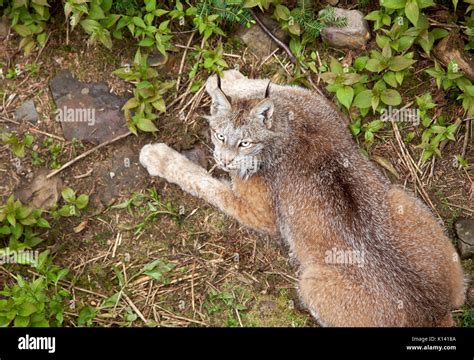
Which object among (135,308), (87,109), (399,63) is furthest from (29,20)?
(399,63)

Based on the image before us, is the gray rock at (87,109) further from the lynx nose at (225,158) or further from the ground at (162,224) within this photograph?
the lynx nose at (225,158)

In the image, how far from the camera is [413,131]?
286 inches

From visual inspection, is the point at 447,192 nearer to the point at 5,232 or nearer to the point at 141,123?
the point at 141,123

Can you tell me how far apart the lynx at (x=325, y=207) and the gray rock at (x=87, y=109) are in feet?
1.64

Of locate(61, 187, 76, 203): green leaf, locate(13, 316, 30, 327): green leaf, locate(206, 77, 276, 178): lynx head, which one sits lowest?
locate(13, 316, 30, 327): green leaf

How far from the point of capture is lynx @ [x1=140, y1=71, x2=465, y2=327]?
6.19 metres

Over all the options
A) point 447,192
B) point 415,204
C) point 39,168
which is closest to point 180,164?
point 39,168

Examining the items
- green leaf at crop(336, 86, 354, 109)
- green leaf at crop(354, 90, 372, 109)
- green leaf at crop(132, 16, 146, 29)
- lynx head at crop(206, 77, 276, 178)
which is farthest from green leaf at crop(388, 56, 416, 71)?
green leaf at crop(132, 16, 146, 29)

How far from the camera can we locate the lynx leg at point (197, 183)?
693 centimetres

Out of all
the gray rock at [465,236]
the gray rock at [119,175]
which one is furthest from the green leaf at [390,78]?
the gray rock at [119,175]

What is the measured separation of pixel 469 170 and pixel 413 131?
2.53ft

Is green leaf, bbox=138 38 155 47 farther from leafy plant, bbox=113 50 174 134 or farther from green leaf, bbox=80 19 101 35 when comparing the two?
green leaf, bbox=80 19 101 35

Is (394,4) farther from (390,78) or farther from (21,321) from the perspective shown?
(21,321)

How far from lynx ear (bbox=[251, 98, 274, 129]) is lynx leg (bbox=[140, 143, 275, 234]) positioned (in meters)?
0.93
